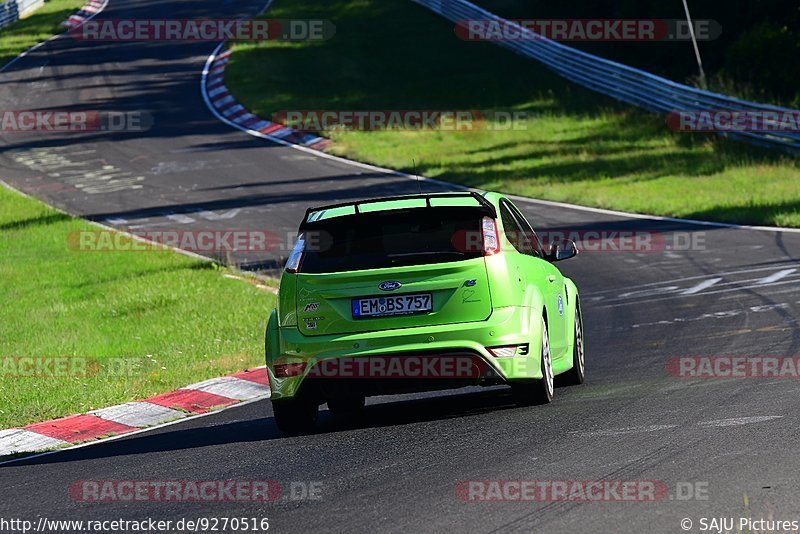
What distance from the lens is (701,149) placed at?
30.9m

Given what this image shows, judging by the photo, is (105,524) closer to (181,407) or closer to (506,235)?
(506,235)

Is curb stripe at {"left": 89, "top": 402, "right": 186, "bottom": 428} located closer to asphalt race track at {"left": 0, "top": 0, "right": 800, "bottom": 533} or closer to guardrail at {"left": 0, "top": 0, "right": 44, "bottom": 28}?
asphalt race track at {"left": 0, "top": 0, "right": 800, "bottom": 533}

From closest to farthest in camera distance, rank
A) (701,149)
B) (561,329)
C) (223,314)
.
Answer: (561,329) → (223,314) → (701,149)

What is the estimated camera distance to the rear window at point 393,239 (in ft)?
29.5

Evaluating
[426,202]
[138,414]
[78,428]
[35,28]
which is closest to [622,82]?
[35,28]

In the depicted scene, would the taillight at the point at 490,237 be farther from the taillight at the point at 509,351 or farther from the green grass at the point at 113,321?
the green grass at the point at 113,321

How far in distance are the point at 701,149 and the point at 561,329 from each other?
845 inches

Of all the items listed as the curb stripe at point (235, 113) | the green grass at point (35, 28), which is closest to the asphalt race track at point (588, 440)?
the curb stripe at point (235, 113)

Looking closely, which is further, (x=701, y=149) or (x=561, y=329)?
(x=701, y=149)

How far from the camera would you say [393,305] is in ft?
29.1

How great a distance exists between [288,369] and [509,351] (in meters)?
1.40

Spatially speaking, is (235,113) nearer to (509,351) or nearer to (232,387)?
(232,387)

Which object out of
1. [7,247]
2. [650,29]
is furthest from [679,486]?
[650,29]

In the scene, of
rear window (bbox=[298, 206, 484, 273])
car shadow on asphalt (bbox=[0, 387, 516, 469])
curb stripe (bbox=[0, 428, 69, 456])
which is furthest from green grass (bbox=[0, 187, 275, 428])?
rear window (bbox=[298, 206, 484, 273])
